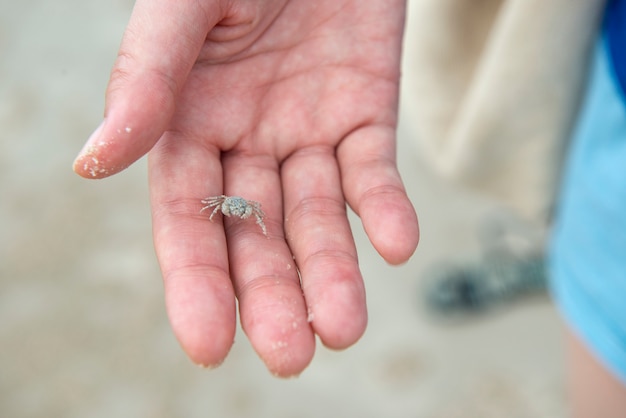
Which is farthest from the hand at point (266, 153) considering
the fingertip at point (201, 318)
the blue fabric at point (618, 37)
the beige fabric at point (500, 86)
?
the blue fabric at point (618, 37)

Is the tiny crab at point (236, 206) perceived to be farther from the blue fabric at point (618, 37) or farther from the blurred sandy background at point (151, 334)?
the blurred sandy background at point (151, 334)

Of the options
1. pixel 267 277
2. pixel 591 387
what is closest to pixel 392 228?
pixel 267 277

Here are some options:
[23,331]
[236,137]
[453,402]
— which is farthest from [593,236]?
[23,331]

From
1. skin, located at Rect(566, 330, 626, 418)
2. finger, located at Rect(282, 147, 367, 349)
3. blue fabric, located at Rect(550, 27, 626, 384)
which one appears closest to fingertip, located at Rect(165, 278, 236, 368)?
finger, located at Rect(282, 147, 367, 349)

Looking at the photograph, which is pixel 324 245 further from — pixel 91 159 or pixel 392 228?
pixel 91 159

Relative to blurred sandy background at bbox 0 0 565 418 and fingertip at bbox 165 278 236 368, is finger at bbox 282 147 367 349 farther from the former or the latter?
blurred sandy background at bbox 0 0 565 418

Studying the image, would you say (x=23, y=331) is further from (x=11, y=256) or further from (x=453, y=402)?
(x=453, y=402)
